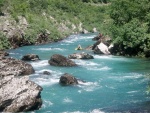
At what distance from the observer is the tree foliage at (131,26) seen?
51.6 m

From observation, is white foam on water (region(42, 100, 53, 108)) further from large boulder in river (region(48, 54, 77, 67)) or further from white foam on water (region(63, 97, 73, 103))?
large boulder in river (region(48, 54, 77, 67))

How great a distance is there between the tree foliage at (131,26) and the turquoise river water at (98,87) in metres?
2.86

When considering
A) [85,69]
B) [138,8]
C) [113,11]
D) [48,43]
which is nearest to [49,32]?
[48,43]

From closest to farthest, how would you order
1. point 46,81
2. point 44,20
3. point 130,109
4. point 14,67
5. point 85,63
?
point 130,109 < point 46,81 < point 14,67 < point 85,63 < point 44,20

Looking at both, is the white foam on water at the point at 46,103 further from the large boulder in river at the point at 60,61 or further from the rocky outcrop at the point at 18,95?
the large boulder in river at the point at 60,61

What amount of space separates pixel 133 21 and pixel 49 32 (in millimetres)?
22570

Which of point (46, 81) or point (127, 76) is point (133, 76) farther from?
point (46, 81)

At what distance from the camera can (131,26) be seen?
5300cm

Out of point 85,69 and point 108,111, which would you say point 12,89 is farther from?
point 85,69

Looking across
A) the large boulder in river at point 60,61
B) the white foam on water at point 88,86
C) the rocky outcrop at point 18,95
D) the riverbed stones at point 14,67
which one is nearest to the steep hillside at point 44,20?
the large boulder in river at point 60,61

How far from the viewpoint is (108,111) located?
2762cm

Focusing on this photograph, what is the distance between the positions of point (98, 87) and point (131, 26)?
20253 mm

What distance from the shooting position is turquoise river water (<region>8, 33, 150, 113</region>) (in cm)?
2912

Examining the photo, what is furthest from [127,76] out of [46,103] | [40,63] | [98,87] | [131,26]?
[131,26]
